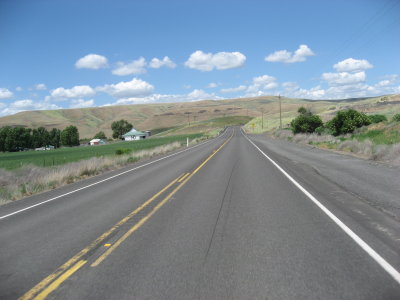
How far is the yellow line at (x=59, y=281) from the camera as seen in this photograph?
4.04m

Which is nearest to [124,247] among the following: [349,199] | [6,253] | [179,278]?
[179,278]

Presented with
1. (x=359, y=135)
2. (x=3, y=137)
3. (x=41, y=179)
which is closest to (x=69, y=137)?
(x=3, y=137)

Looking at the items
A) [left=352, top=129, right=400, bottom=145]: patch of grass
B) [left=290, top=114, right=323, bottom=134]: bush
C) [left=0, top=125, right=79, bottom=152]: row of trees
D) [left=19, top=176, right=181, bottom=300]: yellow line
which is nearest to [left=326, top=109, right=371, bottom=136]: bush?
[left=352, top=129, right=400, bottom=145]: patch of grass

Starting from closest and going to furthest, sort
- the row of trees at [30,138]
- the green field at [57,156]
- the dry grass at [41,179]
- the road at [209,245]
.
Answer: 1. the road at [209,245]
2. the dry grass at [41,179]
3. the green field at [57,156]
4. the row of trees at [30,138]

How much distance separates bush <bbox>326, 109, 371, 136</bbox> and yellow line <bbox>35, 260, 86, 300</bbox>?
31.1 meters

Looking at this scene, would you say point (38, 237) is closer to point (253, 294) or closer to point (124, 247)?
point (124, 247)

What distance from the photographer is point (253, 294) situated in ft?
12.4

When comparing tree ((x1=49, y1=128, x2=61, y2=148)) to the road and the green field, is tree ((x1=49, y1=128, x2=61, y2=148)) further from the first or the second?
the road

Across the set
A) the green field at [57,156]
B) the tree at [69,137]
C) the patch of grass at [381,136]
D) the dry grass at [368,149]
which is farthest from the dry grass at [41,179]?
the tree at [69,137]

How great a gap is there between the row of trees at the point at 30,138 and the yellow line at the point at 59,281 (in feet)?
A: 418

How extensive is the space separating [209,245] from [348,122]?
30.0 m

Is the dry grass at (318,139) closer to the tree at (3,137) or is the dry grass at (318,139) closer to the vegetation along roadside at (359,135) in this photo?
the vegetation along roadside at (359,135)

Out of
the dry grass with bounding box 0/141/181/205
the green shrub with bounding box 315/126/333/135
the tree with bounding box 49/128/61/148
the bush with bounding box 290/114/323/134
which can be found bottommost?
the tree with bounding box 49/128/61/148

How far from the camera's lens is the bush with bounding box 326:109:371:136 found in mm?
31531
